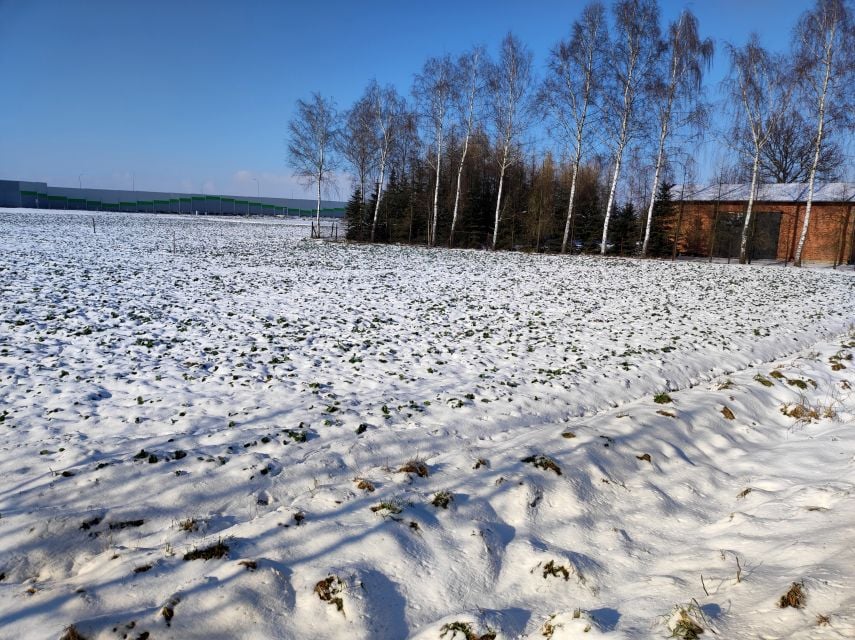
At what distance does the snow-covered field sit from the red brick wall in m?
23.4

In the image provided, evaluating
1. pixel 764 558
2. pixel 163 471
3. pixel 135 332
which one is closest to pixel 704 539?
pixel 764 558

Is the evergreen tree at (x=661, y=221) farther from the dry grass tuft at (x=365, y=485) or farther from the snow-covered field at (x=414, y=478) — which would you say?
the dry grass tuft at (x=365, y=485)

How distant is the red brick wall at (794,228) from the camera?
91.2 feet

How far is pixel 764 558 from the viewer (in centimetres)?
320

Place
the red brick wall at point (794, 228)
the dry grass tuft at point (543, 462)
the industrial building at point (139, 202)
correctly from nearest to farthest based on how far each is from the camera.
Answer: the dry grass tuft at point (543, 462)
the red brick wall at point (794, 228)
the industrial building at point (139, 202)

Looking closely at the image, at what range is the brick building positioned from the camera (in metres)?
28.5

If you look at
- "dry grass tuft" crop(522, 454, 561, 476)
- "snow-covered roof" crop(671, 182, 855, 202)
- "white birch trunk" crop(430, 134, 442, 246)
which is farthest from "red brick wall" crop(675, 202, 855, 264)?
"dry grass tuft" crop(522, 454, 561, 476)

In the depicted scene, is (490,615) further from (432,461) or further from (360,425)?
(360,425)

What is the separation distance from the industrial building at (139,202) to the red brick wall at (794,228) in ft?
189

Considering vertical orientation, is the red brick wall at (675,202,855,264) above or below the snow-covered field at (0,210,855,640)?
above

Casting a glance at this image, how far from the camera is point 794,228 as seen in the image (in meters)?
30.0

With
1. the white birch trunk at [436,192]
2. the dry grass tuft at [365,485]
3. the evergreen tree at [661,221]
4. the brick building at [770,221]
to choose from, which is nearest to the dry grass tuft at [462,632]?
the dry grass tuft at [365,485]

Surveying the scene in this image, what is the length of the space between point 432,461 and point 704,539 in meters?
2.19

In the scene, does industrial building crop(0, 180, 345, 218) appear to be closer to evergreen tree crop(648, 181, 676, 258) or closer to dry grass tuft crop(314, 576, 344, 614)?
evergreen tree crop(648, 181, 676, 258)
